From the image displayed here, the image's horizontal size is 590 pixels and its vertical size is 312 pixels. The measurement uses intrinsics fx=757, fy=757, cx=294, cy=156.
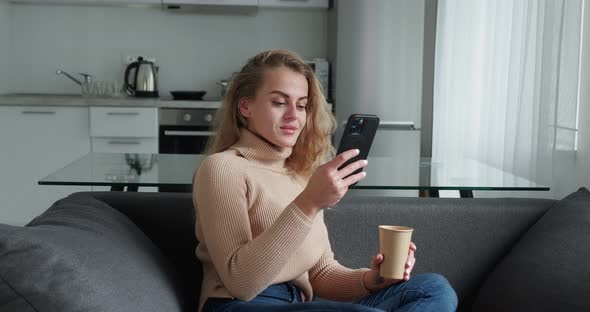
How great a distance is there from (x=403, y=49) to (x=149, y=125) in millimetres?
1654

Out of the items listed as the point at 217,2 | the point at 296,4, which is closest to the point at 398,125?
the point at 296,4

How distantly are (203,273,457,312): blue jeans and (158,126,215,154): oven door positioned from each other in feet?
9.99

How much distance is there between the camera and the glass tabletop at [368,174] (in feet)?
7.11

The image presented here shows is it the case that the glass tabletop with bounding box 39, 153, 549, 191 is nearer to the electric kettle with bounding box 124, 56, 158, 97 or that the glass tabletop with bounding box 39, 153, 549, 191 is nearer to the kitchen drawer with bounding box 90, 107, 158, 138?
the kitchen drawer with bounding box 90, 107, 158, 138

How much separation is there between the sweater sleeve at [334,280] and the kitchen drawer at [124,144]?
2934 millimetres

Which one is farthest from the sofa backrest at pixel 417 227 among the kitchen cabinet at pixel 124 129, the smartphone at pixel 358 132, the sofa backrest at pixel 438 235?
the kitchen cabinet at pixel 124 129

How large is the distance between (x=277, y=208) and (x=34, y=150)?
3.41m

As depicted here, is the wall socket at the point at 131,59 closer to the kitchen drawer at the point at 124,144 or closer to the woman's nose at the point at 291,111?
the kitchen drawer at the point at 124,144

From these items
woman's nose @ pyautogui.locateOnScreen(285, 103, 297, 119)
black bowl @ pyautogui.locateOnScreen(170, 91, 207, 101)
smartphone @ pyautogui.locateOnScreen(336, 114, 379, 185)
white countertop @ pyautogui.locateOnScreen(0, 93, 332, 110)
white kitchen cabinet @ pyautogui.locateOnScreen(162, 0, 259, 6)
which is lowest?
white countertop @ pyautogui.locateOnScreen(0, 93, 332, 110)

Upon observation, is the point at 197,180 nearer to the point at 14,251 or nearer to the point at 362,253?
the point at 14,251

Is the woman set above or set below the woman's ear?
below

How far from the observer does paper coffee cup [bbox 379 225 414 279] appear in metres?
1.55

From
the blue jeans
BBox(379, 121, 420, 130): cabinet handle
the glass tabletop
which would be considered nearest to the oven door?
BBox(379, 121, 420, 130): cabinet handle

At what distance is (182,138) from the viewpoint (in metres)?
4.80
